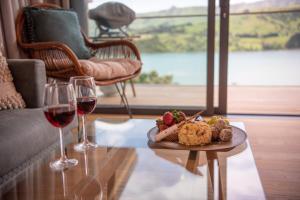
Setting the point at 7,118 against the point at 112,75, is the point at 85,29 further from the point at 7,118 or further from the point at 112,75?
the point at 7,118

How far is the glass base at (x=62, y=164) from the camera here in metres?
1.02

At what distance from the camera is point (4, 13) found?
2320mm

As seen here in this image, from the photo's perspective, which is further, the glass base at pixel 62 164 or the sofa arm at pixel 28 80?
the sofa arm at pixel 28 80

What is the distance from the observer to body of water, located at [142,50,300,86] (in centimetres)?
311

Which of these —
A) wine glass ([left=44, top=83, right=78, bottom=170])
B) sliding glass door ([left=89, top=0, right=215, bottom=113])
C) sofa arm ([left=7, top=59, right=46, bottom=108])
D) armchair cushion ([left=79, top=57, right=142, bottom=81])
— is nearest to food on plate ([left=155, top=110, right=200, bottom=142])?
wine glass ([left=44, top=83, right=78, bottom=170])

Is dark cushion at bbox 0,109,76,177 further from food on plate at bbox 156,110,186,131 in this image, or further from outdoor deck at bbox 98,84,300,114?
outdoor deck at bbox 98,84,300,114

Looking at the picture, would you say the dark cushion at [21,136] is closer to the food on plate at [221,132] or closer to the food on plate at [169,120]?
the food on plate at [169,120]

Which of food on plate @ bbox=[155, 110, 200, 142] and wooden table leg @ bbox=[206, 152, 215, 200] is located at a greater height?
food on plate @ bbox=[155, 110, 200, 142]

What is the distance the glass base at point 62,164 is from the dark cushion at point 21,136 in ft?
0.96

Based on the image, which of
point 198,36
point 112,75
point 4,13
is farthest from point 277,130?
point 4,13

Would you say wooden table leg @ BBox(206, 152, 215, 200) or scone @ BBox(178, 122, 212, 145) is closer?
wooden table leg @ BBox(206, 152, 215, 200)

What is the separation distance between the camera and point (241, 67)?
13.0 feet

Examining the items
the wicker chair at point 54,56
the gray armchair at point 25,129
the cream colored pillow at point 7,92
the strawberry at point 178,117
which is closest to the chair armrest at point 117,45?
the wicker chair at point 54,56

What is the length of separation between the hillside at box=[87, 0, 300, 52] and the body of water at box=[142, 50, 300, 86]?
89 mm
